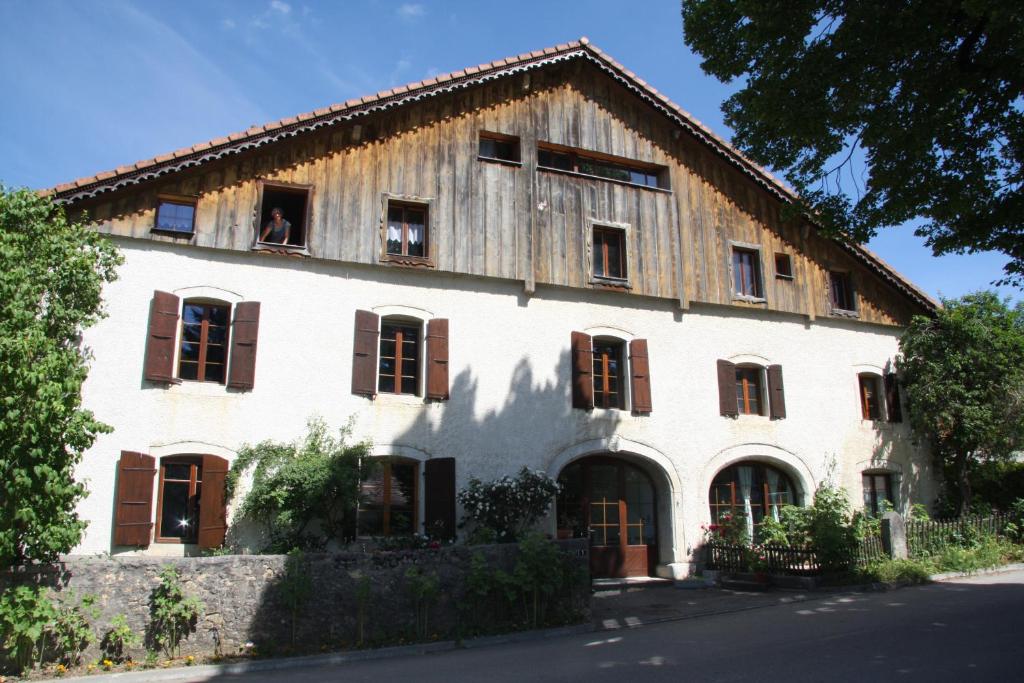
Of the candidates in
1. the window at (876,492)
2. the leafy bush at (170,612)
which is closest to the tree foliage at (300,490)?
the leafy bush at (170,612)

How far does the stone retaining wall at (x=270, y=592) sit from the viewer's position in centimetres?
963

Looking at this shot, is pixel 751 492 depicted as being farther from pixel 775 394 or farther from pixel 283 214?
pixel 283 214

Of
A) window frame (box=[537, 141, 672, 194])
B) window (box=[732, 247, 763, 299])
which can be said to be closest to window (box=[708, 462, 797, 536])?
window (box=[732, 247, 763, 299])

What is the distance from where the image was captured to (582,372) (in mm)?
16031

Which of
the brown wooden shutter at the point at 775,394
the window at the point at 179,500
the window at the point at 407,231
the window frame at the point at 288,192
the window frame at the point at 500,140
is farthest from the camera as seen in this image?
the brown wooden shutter at the point at 775,394

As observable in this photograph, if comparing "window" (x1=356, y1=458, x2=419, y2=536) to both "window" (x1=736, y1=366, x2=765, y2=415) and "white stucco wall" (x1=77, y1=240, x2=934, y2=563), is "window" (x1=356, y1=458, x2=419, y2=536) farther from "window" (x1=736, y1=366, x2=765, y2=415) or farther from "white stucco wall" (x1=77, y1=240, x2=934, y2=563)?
"window" (x1=736, y1=366, x2=765, y2=415)

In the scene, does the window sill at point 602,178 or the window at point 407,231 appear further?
the window sill at point 602,178

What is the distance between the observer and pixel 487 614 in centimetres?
1131

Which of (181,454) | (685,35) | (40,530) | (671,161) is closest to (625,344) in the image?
(671,161)

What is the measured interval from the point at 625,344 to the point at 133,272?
32.9 feet

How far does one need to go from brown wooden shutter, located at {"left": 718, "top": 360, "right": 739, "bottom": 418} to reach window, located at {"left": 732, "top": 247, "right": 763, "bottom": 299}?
6.63ft

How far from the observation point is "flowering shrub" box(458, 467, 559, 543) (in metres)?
13.9

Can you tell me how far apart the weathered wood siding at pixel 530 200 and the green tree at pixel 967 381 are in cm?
141

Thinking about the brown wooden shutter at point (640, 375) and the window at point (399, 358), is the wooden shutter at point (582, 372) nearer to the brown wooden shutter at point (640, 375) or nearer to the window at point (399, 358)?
the brown wooden shutter at point (640, 375)
